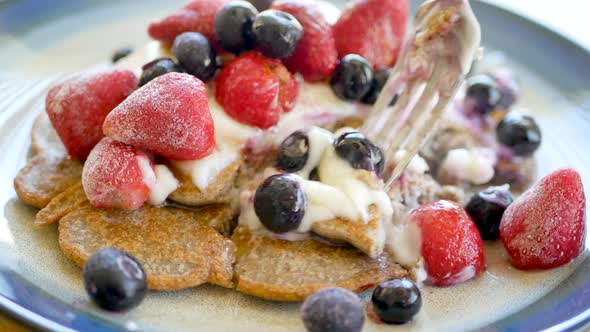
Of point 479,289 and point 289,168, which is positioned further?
point 289,168

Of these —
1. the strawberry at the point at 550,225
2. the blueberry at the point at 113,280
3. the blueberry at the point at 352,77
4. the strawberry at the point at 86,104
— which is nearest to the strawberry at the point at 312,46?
the blueberry at the point at 352,77

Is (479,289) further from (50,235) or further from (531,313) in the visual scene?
(50,235)

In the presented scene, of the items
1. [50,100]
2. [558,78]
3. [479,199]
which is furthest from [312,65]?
[558,78]

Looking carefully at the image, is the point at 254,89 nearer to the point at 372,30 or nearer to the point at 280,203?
the point at 280,203

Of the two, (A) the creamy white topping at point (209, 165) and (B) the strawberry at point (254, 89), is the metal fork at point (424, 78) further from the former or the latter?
(A) the creamy white topping at point (209, 165)

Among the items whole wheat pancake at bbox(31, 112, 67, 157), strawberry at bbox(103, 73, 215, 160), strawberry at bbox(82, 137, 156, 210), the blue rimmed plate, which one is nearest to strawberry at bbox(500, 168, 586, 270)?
the blue rimmed plate
